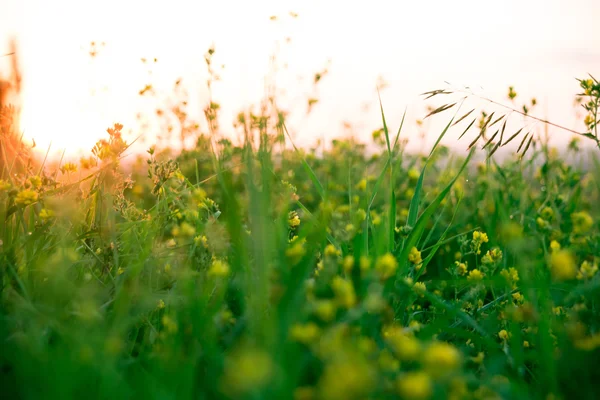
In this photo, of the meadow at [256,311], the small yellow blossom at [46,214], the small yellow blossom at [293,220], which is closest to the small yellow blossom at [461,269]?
the meadow at [256,311]

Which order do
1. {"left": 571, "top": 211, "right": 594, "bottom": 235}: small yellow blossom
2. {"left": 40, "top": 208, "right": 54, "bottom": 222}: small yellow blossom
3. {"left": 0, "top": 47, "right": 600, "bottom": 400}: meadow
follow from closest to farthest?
{"left": 0, "top": 47, "right": 600, "bottom": 400}: meadow
{"left": 571, "top": 211, "right": 594, "bottom": 235}: small yellow blossom
{"left": 40, "top": 208, "right": 54, "bottom": 222}: small yellow blossom

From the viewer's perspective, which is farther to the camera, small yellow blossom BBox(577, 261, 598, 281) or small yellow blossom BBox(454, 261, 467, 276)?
small yellow blossom BBox(454, 261, 467, 276)

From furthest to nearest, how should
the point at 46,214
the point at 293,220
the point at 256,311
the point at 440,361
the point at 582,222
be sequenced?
the point at 293,220 → the point at 46,214 → the point at 582,222 → the point at 256,311 → the point at 440,361

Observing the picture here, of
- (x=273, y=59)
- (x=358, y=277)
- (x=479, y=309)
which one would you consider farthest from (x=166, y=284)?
(x=273, y=59)

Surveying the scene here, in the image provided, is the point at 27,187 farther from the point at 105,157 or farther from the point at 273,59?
the point at 273,59

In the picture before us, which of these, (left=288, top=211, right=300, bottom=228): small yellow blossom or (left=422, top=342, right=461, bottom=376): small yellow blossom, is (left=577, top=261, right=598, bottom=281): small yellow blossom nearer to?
(left=422, top=342, right=461, bottom=376): small yellow blossom

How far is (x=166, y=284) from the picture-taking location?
1773 mm

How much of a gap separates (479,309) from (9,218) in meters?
1.60

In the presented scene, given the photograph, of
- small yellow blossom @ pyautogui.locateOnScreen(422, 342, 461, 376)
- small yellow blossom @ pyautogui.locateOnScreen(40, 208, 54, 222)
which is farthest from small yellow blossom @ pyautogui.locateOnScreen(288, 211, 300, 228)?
small yellow blossom @ pyautogui.locateOnScreen(422, 342, 461, 376)

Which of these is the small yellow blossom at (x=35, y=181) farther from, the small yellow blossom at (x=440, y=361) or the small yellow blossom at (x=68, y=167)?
the small yellow blossom at (x=440, y=361)

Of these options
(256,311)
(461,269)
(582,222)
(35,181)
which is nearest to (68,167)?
(35,181)

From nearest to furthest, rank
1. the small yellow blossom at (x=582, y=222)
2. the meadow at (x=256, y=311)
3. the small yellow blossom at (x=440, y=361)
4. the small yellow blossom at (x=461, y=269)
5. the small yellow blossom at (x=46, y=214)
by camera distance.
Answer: the small yellow blossom at (x=440, y=361), the meadow at (x=256, y=311), the small yellow blossom at (x=582, y=222), the small yellow blossom at (x=46, y=214), the small yellow blossom at (x=461, y=269)

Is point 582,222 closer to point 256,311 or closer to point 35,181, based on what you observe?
point 256,311

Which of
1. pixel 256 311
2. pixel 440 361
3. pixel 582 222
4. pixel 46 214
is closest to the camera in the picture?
pixel 440 361
